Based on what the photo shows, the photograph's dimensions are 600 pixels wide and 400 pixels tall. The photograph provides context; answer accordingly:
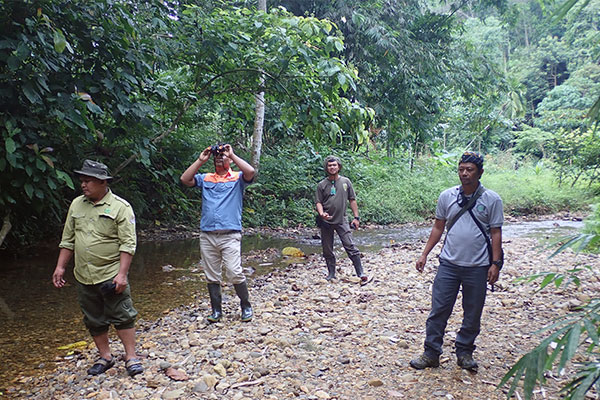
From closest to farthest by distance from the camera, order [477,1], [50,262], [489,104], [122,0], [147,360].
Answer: [147,360], [122,0], [50,262], [477,1], [489,104]

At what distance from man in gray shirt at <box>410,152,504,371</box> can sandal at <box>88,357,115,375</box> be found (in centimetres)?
271

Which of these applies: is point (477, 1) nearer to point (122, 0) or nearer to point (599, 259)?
point (599, 259)

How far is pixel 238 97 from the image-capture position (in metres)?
9.71

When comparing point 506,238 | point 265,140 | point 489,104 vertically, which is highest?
point 489,104

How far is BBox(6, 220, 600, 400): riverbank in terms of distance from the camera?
12.4 feet

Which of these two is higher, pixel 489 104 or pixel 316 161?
pixel 489 104

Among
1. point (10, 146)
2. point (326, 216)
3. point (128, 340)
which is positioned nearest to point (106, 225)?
point (128, 340)

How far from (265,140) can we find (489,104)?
9.00m

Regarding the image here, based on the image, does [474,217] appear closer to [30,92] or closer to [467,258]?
[467,258]

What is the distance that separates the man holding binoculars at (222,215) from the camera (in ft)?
17.1

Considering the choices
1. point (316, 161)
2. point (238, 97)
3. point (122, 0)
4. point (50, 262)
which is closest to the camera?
point (122, 0)

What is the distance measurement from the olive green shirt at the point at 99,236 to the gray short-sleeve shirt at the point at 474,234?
2.80 m

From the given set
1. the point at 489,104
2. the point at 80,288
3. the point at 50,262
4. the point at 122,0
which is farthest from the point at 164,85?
the point at 489,104

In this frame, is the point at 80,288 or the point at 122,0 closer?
the point at 80,288
